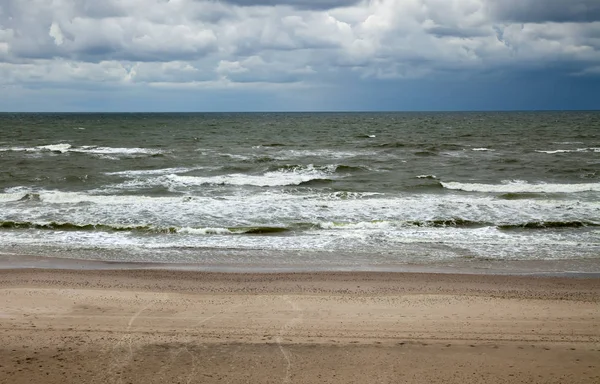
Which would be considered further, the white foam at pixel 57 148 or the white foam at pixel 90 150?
Answer: the white foam at pixel 57 148

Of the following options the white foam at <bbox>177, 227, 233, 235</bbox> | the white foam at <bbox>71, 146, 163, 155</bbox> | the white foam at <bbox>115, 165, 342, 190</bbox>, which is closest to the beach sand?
the white foam at <bbox>177, 227, 233, 235</bbox>

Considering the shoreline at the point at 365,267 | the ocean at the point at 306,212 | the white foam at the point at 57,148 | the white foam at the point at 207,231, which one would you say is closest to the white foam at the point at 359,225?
the ocean at the point at 306,212

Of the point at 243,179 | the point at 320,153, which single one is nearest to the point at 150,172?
the point at 243,179

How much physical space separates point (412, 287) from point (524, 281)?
2.61 m

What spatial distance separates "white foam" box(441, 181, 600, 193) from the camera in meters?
26.2

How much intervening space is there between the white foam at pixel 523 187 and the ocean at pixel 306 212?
0.09 m

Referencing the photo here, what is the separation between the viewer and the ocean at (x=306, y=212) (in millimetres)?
A: 15188

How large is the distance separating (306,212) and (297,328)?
1131cm

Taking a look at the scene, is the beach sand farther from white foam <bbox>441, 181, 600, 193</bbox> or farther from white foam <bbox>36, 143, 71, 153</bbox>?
white foam <bbox>36, 143, 71, 153</bbox>

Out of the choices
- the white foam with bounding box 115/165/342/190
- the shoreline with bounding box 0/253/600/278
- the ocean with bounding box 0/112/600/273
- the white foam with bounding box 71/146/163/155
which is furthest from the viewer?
the white foam with bounding box 71/146/163/155

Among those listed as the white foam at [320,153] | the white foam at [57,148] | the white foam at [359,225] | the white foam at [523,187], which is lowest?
the white foam at [359,225]

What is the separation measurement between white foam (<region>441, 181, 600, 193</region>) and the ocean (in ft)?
0.31

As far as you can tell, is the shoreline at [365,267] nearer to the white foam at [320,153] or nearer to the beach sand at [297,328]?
the beach sand at [297,328]

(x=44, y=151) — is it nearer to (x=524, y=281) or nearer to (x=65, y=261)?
(x=65, y=261)
